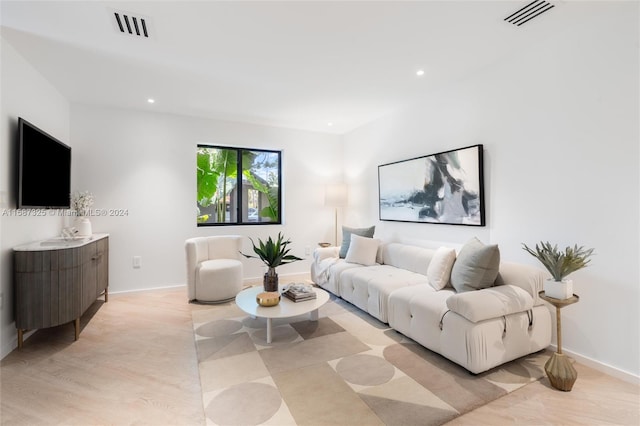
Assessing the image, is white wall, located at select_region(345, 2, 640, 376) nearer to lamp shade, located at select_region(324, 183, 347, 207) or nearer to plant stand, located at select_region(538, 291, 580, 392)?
plant stand, located at select_region(538, 291, 580, 392)

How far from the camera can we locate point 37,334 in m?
2.80

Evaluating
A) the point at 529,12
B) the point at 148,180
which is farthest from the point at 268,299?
the point at 529,12

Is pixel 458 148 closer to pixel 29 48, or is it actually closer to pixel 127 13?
pixel 127 13

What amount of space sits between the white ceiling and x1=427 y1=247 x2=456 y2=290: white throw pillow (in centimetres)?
183

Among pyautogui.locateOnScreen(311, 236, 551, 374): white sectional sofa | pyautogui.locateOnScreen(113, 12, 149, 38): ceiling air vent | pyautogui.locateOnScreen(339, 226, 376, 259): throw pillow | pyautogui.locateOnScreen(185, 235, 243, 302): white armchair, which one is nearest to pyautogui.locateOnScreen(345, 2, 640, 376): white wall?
pyautogui.locateOnScreen(311, 236, 551, 374): white sectional sofa

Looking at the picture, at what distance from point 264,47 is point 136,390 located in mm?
2739

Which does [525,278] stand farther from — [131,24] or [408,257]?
[131,24]

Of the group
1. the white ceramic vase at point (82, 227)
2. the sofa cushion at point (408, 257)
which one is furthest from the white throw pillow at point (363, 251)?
the white ceramic vase at point (82, 227)

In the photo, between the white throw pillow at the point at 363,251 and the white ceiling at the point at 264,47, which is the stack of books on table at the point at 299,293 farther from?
Answer: the white ceiling at the point at 264,47

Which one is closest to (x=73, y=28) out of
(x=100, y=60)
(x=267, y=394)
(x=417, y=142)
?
(x=100, y=60)

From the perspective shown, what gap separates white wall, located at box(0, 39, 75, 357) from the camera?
7.92 ft

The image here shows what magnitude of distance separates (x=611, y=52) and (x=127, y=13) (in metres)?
3.43

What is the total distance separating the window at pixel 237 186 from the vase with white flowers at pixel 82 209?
1.33m

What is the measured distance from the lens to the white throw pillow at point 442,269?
109 inches
